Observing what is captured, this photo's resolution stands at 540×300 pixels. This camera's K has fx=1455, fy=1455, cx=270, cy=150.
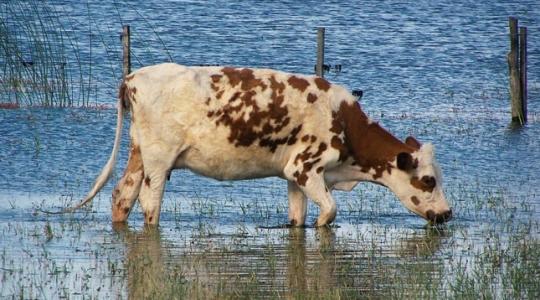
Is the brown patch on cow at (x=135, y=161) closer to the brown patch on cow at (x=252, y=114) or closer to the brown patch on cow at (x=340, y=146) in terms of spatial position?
the brown patch on cow at (x=252, y=114)

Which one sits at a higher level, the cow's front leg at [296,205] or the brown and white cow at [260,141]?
the brown and white cow at [260,141]

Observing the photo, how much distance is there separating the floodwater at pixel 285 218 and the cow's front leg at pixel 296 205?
28 centimetres

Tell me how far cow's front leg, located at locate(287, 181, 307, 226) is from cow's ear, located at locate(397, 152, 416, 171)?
3.33ft

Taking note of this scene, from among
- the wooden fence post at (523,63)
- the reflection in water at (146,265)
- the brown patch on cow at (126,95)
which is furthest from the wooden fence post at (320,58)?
the reflection in water at (146,265)

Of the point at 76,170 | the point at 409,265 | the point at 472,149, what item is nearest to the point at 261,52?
the point at 472,149

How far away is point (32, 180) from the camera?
54.0 feet

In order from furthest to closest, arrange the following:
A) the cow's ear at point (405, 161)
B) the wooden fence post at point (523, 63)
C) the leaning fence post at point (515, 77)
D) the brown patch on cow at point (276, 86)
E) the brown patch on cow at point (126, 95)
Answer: the wooden fence post at point (523, 63) < the leaning fence post at point (515, 77) < the cow's ear at point (405, 161) < the brown patch on cow at point (276, 86) < the brown patch on cow at point (126, 95)

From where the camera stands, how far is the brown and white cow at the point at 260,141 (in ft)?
45.5

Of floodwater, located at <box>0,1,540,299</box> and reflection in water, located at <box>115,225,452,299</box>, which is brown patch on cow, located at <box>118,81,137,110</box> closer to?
floodwater, located at <box>0,1,540,299</box>

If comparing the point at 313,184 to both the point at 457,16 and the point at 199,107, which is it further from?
the point at 457,16

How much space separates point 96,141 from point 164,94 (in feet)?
19.8

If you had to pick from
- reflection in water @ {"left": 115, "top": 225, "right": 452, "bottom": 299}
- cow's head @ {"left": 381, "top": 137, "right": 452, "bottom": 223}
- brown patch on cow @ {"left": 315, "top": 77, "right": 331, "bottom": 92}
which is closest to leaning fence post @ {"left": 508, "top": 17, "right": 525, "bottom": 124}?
cow's head @ {"left": 381, "top": 137, "right": 452, "bottom": 223}

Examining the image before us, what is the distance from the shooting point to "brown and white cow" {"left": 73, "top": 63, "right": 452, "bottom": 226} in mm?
13875

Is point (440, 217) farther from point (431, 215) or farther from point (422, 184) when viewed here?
point (422, 184)
